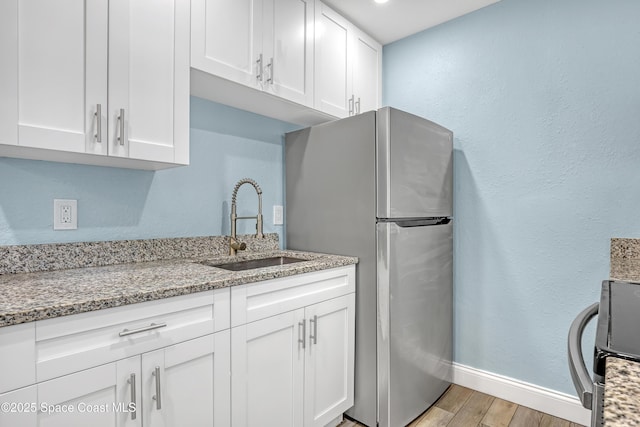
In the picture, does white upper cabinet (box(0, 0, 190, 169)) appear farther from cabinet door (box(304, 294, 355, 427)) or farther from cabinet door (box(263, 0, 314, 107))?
cabinet door (box(304, 294, 355, 427))

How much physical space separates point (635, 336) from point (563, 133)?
5.55ft

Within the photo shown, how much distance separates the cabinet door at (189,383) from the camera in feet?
3.48

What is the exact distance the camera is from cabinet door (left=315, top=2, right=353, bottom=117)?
6.60ft

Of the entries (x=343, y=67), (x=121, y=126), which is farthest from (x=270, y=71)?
(x=121, y=126)

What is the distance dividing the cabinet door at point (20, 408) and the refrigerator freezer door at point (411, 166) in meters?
1.40

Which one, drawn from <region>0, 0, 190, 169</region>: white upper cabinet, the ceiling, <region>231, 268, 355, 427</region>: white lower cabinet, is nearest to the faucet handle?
<region>231, 268, 355, 427</region>: white lower cabinet

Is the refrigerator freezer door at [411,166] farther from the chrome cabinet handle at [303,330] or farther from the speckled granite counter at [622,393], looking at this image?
the speckled granite counter at [622,393]

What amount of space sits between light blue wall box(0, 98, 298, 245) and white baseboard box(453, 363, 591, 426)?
1544 mm

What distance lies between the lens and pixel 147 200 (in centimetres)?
167

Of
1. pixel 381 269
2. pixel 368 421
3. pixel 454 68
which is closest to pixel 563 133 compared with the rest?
pixel 454 68

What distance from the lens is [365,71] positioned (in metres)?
2.41

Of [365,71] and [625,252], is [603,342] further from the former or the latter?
[365,71]

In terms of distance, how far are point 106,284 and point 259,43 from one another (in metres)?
1.27

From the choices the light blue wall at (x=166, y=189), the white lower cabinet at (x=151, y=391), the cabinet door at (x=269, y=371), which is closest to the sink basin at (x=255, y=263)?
the light blue wall at (x=166, y=189)
